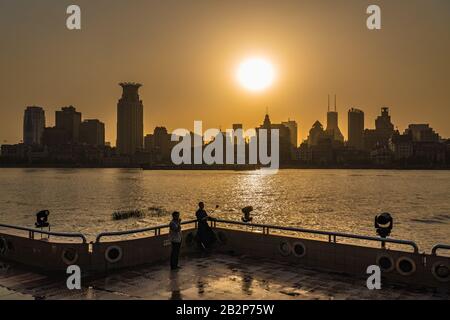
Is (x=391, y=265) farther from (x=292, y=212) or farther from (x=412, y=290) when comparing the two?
(x=292, y=212)

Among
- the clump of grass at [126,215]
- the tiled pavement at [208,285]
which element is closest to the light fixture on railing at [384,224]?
the tiled pavement at [208,285]

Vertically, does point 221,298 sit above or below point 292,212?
above

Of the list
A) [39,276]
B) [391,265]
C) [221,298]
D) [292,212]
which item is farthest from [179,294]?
[292,212]

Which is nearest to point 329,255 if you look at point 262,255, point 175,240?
point 262,255

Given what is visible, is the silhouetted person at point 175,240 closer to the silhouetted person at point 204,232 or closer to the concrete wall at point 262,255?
the concrete wall at point 262,255

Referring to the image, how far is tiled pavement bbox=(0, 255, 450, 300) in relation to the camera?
448 inches

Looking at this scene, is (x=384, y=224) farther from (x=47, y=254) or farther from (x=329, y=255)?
(x=47, y=254)

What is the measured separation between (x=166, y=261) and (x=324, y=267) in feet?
18.3

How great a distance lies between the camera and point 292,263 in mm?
14758

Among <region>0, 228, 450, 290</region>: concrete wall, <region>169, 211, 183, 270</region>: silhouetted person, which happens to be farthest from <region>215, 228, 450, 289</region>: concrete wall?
<region>169, 211, 183, 270</region>: silhouetted person

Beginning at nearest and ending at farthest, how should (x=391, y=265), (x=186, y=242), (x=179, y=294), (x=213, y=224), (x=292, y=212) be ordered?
(x=179, y=294) < (x=391, y=265) < (x=186, y=242) < (x=213, y=224) < (x=292, y=212)

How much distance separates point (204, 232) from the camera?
16.4m

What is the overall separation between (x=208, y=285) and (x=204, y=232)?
408 cm

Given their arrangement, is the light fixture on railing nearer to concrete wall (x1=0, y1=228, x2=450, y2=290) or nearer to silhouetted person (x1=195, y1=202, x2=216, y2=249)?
concrete wall (x1=0, y1=228, x2=450, y2=290)
